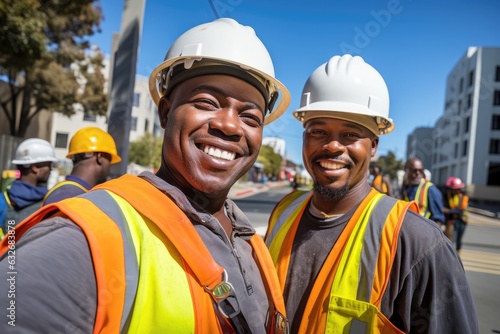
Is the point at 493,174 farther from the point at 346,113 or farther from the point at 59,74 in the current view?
the point at 346,113

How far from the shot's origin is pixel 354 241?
212cm

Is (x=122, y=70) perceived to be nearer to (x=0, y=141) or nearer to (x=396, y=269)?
(x=396, y=269)

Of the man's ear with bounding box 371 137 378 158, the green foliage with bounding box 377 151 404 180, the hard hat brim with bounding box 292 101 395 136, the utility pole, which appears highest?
the green foliage with bounding box 377 151 404 180

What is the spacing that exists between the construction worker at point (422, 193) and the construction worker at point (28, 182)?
5.93 m

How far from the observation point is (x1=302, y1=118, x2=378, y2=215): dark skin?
248 cm

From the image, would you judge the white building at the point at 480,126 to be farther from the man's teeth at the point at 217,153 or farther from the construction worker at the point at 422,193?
the man's teeth at the point at 217,153

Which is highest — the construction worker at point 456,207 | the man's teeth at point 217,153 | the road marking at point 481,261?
the man's teeth at point 217,153

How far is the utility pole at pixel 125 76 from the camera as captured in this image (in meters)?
5.38

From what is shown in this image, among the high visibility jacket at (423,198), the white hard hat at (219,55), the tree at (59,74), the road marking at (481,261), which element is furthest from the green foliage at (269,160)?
the white hard hat at (219,55)

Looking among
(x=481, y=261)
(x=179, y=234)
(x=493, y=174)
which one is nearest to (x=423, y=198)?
(x=481, y=261)

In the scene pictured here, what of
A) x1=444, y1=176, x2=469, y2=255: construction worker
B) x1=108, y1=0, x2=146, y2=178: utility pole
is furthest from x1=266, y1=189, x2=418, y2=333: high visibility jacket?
x1=444, y1=176, x2=469, y2=255: construction worker

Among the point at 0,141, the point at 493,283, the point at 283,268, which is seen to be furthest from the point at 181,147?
the point at 0,141

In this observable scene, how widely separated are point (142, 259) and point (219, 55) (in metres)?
0.88

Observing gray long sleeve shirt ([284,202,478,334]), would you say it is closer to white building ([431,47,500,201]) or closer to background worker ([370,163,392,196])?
background worker ([370,163,392,196])
